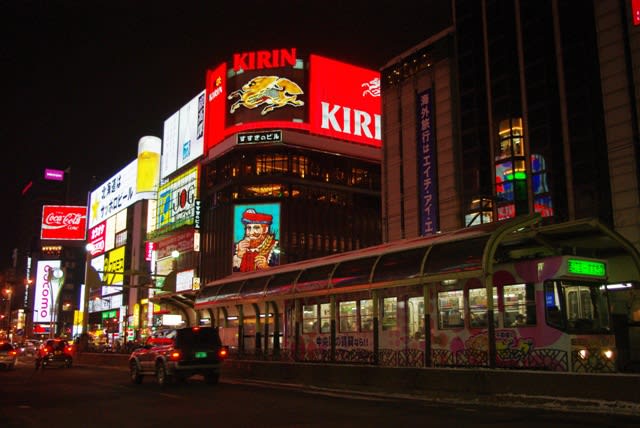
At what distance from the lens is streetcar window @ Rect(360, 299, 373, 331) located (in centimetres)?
2147

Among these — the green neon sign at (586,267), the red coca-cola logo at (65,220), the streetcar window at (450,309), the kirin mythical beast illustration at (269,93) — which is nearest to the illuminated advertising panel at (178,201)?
the kirin mythical beast illustration at (269,93)

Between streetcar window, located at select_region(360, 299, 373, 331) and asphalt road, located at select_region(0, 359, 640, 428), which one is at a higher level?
streetcar window, located at select_region(360, 299, 373, 331)

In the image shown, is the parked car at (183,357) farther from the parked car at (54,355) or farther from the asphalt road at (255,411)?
the parked car at (54,355)

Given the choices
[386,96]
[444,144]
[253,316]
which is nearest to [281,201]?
[386,96]

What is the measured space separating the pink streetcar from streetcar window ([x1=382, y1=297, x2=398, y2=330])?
34 millimetres

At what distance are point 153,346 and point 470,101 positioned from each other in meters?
29.7

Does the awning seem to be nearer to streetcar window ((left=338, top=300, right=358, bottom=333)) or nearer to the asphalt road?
streetcar window ((left=338, top=300, right=358, bottom=333))

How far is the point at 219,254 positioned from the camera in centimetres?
8088

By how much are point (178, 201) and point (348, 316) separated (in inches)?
2874

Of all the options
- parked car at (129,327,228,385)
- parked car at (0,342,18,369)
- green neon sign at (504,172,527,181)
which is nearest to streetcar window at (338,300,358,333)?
parked car at (129,327,228,385)

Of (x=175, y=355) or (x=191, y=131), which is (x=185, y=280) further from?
(x=175, y=355)

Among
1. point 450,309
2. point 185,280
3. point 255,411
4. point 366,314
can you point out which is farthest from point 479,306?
point 185,280

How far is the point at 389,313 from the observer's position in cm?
2080

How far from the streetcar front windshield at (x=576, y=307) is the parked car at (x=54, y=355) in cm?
2804
